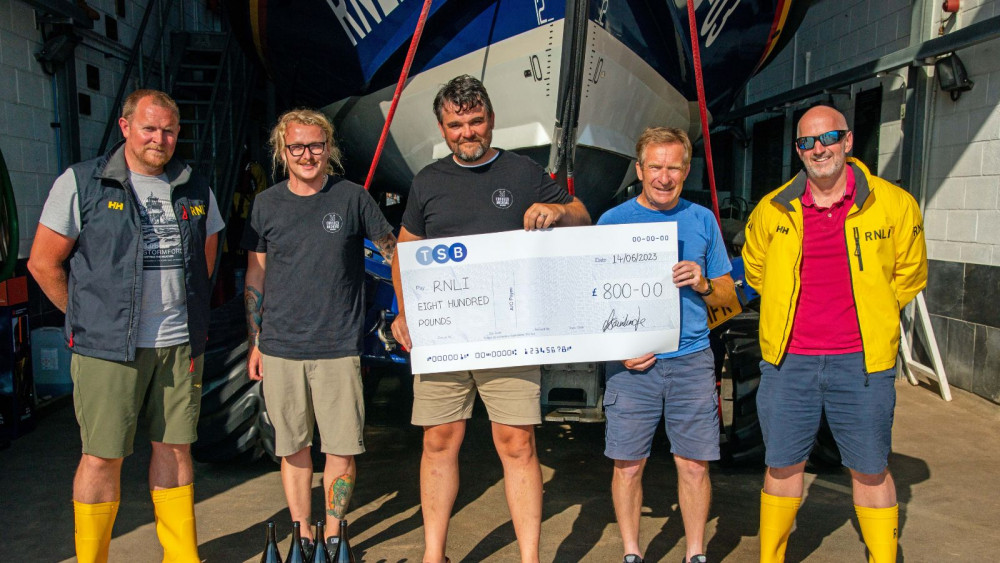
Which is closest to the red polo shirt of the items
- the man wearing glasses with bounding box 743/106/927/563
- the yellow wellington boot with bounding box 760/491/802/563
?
the man wearing glasses with bounding box 743/106/927/563

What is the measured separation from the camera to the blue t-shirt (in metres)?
2.59

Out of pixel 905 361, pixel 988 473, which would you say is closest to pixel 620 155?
pixel 988 473

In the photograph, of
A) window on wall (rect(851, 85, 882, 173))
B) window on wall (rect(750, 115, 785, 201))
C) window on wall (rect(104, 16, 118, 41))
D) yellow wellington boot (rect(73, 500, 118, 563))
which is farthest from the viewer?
window on wall (rect(750, 115, 785, 201))

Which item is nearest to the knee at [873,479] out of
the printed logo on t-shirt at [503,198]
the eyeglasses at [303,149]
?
the printed logo on t-shirt at [503,198]

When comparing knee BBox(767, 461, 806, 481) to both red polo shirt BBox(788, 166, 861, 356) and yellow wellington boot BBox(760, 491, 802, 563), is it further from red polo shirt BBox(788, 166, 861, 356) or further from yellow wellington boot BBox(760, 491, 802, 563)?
red polo shirt BBox(788, 166, 861, 356)

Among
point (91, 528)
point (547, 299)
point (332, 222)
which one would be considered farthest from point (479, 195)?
point (91, 528)

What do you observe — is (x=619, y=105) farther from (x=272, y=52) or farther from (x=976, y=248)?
(x=976, y=248)

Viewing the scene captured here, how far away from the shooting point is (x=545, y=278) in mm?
2559

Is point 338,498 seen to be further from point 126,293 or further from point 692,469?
point 692,469

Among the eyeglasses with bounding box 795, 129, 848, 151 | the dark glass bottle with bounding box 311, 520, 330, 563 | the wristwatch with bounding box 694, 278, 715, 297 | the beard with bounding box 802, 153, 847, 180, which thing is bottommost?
the dark glass bottle with bounding box 311, 520, 330, 563

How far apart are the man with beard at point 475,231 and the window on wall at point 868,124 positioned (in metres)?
5.11

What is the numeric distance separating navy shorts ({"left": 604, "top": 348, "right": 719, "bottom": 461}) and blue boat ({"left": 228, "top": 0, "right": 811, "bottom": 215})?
141 centimetres

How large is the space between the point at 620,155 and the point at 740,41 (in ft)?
4.73

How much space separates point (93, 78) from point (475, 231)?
485 centimetres
